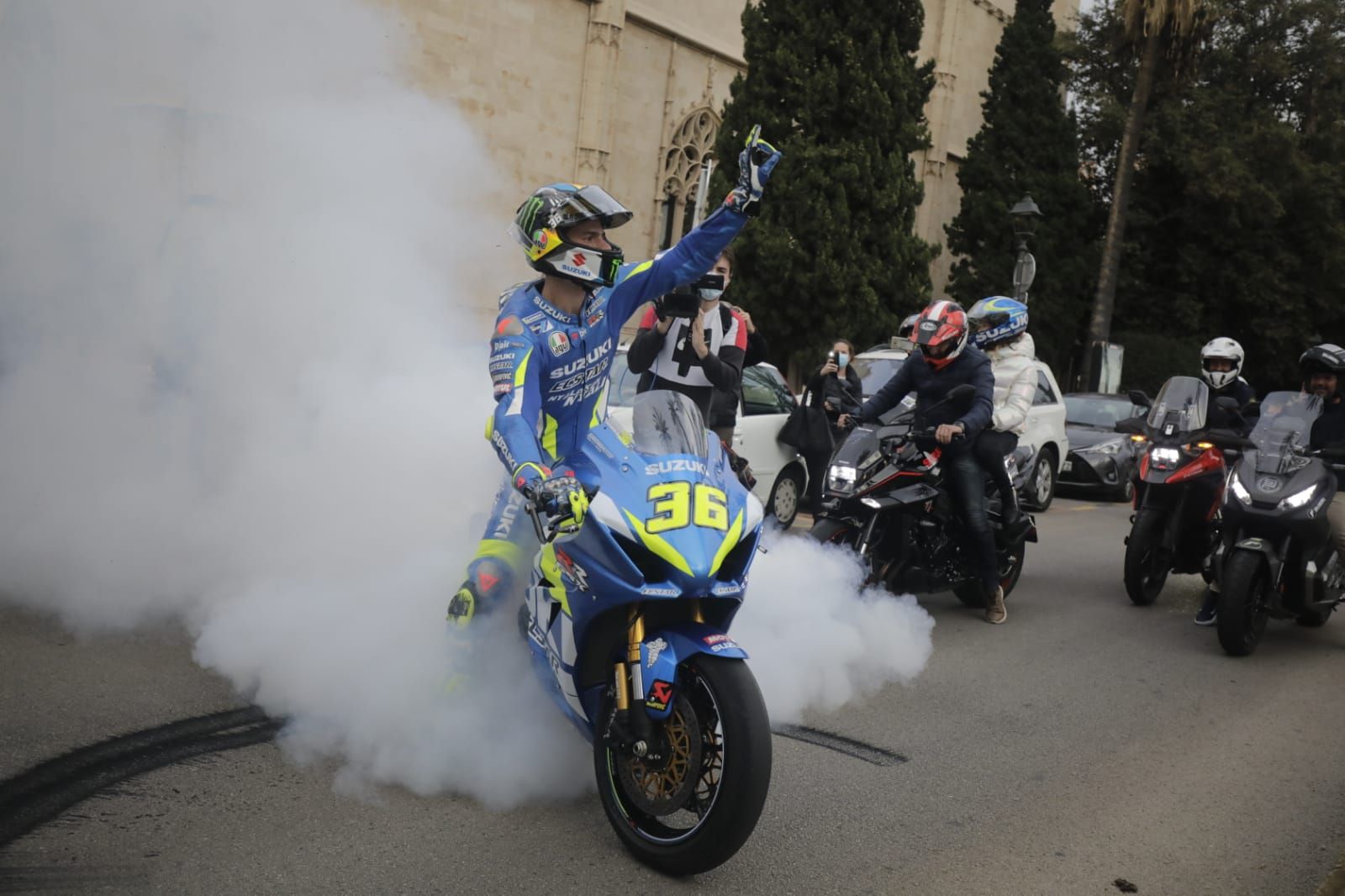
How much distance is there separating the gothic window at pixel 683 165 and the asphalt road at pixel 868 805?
21277 millimetres

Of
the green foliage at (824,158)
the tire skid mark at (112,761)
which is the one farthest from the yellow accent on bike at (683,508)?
the green foliage at (824,158)

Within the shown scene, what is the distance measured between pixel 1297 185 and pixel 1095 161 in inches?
233

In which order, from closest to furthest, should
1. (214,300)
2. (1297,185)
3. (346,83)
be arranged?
(214,300) → (346,83) → (1297,185)

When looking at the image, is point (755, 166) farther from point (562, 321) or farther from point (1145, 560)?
point (1145, 560)

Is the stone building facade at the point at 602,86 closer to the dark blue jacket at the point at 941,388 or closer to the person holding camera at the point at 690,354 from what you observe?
the person holding camera at the point at 690,354

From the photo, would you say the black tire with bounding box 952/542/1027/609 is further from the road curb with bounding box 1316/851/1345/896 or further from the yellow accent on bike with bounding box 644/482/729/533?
the yellow accent on bike with bounding box 644/482/729/533

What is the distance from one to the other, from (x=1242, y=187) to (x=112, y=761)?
32044 millimetres

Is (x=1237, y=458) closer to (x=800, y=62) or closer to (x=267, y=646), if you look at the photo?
(x=267, y=646)

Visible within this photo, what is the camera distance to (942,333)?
737cm

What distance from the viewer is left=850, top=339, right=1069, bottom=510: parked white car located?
14.1 meters

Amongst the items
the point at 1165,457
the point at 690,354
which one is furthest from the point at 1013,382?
the point at 690,354

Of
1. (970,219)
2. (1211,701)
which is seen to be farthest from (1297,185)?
(1211,701)

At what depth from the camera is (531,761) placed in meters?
4.30

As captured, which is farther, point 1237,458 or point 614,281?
point 1237,458
